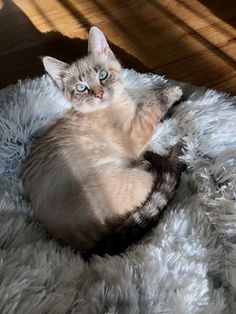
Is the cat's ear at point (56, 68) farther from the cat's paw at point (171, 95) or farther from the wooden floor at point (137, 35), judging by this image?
the wooden floor at point (137, 35)

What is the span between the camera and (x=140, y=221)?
116 centimetres

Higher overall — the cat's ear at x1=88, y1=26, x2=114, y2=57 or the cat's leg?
the cat's ear at x1=88, y1=26, x2=114, y2=57

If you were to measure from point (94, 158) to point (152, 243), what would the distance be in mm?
274

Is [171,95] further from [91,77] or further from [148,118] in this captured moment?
[91,77]

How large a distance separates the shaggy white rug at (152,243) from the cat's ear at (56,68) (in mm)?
54

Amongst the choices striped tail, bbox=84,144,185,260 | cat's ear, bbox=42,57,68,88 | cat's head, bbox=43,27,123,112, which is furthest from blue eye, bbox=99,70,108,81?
striped tail, bbox=84,144,185,260

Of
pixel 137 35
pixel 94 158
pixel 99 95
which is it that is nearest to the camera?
pixel 94 158

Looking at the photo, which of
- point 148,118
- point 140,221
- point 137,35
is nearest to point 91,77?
point 148,118

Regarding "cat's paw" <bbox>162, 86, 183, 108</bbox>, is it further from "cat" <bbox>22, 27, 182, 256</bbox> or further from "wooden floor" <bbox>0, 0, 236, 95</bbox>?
"wooden floor" <bbox>0, 0, 236, 95</bbox>

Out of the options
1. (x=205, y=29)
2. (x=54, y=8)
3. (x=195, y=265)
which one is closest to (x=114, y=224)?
(x=195, y=265)

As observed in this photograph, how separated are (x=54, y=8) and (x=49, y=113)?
83cm

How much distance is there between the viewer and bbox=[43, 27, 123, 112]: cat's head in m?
1.38

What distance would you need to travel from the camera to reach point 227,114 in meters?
1.35

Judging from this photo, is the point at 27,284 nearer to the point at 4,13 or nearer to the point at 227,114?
the point at 227,114
